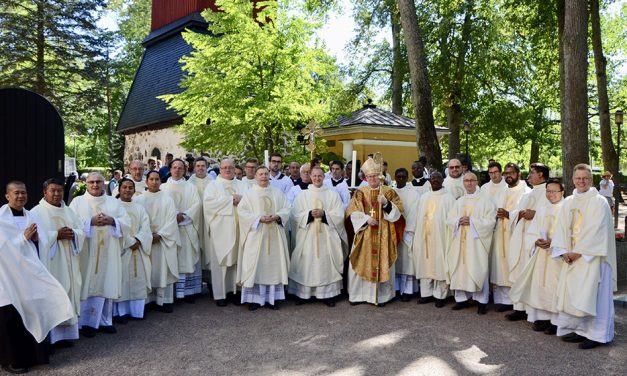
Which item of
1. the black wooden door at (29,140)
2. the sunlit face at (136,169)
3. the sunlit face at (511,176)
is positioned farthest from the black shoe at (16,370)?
the sunlit face at (511,176)

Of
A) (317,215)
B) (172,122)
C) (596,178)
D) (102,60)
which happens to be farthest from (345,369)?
(596,178)

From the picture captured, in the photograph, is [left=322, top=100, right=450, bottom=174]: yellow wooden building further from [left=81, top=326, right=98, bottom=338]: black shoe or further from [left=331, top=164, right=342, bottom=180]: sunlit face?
[left=81, top=326, right=98, bottom=338]: black shoe

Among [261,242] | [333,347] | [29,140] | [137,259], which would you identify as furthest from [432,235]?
[29,140]

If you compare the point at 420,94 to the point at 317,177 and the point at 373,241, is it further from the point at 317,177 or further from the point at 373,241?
the point at 373,241

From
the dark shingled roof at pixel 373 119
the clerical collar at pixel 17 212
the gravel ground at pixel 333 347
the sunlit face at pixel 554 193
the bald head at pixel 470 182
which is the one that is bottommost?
the gravel ground at pixel 333 347

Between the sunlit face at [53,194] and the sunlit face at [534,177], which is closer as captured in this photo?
the sunlit face at [53,194]

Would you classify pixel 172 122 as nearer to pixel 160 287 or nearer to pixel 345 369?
pixel 160 287

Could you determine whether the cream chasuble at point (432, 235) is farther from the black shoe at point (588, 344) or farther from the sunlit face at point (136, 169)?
the sunlit face at point (136, 169)

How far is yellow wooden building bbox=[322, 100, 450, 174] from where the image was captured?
20.7 m

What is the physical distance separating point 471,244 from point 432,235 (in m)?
0.74

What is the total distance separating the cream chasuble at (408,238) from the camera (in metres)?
8.56

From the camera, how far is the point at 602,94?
1498cm

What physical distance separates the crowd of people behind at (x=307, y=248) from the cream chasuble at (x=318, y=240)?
0.02 metres

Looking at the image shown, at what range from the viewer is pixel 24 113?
863 cm
